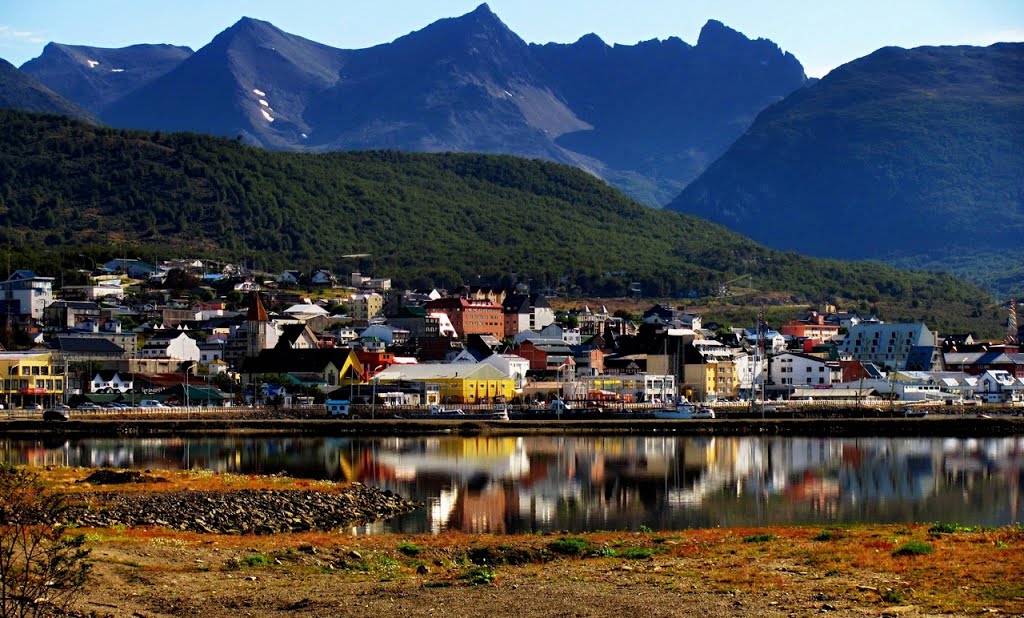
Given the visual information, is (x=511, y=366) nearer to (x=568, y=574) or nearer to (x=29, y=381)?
(x=29, y=381)

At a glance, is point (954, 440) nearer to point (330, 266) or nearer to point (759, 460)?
point (759, 460)

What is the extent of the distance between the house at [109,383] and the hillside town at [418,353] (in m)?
0.14

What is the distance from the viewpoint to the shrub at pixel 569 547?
26594 mm

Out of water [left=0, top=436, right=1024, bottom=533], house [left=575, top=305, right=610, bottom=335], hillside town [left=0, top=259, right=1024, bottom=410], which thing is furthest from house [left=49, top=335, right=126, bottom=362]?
house [left=575, top=305, right=610, bottom=335]

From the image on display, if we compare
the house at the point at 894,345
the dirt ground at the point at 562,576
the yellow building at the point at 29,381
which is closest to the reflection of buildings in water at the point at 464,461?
the dirt ground at the point at 562,576

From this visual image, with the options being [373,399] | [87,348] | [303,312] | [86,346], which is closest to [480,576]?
[373,399]

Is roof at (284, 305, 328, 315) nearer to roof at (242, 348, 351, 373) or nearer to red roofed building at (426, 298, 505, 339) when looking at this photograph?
red roofed building at (426, 298, 505, 339)

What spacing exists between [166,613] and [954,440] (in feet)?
190

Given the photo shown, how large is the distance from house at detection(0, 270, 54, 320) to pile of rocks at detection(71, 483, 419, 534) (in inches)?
3808

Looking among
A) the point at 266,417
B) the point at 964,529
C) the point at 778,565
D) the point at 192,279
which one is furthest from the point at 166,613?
the point at 192,279

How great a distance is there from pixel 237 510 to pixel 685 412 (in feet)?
172

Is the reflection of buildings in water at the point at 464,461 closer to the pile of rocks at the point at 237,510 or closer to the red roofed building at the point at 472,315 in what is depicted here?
the pile of rocks at the point at 237,510

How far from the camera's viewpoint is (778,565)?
2358 centimetres

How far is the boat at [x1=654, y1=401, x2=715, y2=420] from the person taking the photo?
8303 cm
